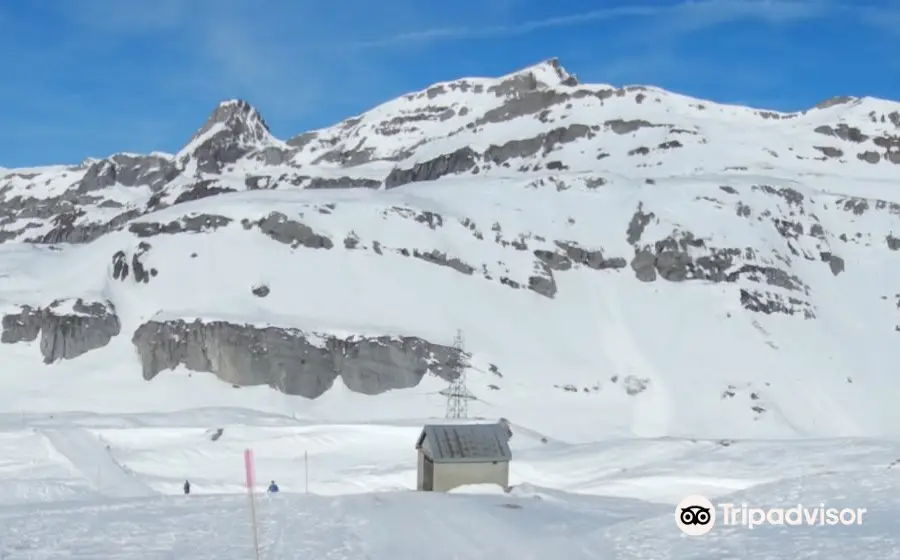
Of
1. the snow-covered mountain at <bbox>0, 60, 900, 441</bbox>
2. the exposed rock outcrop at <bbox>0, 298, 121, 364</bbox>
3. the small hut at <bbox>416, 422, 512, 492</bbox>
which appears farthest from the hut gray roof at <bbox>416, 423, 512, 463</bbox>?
the exposed rock outcrop at <bbox>0, 298, 121, 364</bbox>

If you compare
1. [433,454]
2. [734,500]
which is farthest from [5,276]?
[734,500]

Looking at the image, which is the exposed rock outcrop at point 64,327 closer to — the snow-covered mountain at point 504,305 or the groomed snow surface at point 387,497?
the snow-covered mountain at point 504,305

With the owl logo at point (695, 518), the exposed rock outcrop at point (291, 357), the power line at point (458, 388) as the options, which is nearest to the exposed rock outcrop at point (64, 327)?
the exposed rock outcrop at point (291, 357)

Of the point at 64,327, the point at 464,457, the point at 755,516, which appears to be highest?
the point at 64,327

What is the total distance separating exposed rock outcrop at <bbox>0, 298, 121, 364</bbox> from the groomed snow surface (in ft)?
81.0

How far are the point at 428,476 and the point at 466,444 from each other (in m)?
2.02

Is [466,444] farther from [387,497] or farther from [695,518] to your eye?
[695,518]

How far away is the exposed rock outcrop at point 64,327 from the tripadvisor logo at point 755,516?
7380cm

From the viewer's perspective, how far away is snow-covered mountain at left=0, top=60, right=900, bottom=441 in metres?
76.4

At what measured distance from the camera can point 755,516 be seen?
1919cm

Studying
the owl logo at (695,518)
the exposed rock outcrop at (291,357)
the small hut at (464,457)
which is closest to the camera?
the owl logo at (695,518)

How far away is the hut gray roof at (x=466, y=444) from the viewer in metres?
32.6

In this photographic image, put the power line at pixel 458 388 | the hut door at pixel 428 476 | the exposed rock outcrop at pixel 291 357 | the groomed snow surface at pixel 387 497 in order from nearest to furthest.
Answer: the groomed snow surface at pixel 387 497 → the hut door at pixel 428 476 → the power line at pixel 458 388 → the exposed rock outcrop at pixel 291 357

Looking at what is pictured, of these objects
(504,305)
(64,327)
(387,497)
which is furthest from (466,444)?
(64,327)
